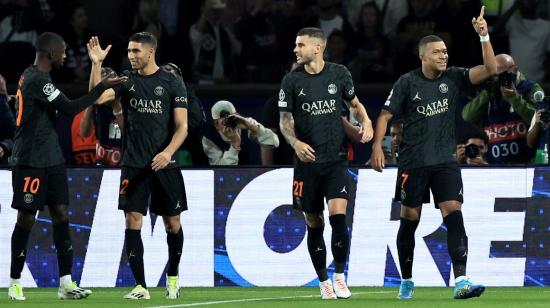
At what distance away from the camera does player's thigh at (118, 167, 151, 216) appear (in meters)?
11.8

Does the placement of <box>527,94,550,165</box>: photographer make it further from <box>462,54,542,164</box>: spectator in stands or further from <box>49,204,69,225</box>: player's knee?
<box>49,204,69,225</box>: player's knee

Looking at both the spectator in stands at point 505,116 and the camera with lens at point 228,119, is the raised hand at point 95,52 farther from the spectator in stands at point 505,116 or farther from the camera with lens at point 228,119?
the spectator in stands at point 505,116

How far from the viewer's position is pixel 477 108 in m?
14.7

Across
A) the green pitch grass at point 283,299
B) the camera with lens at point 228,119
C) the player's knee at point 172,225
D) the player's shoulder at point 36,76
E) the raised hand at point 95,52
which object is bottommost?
the green pitch grass at point 283,299

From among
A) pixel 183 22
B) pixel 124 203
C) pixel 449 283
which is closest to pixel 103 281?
pixel 124 203

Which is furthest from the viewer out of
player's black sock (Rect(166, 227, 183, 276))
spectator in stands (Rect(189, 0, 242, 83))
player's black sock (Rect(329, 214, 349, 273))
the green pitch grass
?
spectator in stands (Rect(189, 0, 242, 83))

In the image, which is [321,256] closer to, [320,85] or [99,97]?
[320,85]

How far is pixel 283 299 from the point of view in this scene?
→ 38.5 ft

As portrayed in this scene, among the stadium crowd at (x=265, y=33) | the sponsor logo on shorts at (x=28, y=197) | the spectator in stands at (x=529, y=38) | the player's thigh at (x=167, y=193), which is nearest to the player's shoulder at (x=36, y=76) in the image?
the sponsor logo on shorts at (x=28, y=197)

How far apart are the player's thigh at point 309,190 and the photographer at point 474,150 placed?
299 centimetres

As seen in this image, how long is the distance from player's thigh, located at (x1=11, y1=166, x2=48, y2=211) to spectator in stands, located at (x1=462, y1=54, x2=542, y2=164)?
4.94 m

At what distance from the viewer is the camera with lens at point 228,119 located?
47.4 ft

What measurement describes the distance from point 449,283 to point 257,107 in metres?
3.98

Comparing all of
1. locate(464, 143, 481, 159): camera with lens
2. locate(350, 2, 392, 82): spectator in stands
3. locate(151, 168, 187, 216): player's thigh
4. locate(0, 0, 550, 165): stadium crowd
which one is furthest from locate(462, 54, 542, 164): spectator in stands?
locate(151, 168, 187, 216): player's thigh
